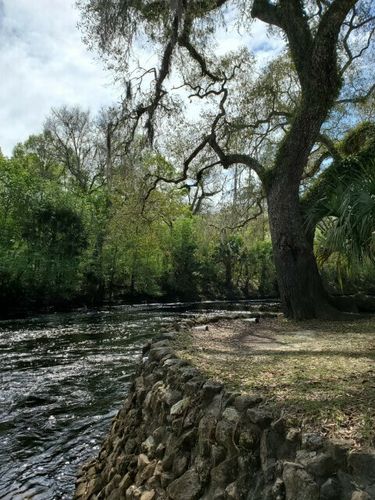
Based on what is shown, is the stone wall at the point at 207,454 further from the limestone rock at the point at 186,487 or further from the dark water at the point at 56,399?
the dark water at the point at 56,399

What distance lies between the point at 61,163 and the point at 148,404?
37.3 metres

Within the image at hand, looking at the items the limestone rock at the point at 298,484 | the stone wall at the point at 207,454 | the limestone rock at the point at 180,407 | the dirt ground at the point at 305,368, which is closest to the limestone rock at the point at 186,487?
the stone wall at the point at 207,454

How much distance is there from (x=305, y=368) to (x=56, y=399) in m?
4.89

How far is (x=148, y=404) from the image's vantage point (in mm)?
4625

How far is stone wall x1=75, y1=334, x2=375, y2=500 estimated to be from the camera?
2389 mm

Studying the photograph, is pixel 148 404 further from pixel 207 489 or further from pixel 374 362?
pixel 374 362

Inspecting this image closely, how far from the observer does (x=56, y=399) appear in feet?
24.8

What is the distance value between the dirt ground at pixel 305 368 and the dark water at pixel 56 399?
73.5 inches

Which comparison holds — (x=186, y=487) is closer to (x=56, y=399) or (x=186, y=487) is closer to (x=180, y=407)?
(x=180, y=407)

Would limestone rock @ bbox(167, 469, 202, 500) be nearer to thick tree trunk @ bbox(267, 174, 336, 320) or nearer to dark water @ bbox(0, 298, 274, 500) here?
dark water @ bbox(0, 298, 274, 500)

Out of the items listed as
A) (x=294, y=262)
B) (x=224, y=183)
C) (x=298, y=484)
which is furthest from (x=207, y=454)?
(x=224, y=183)

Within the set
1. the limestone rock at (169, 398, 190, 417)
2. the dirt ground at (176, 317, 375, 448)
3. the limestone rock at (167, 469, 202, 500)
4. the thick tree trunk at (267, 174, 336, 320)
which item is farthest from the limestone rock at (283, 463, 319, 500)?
Result: the thick tree trunk at (267, 174, 336, 320)

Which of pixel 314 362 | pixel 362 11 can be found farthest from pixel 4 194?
pixel 314 362

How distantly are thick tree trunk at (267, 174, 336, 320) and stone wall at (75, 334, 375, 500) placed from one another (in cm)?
Result: 544
